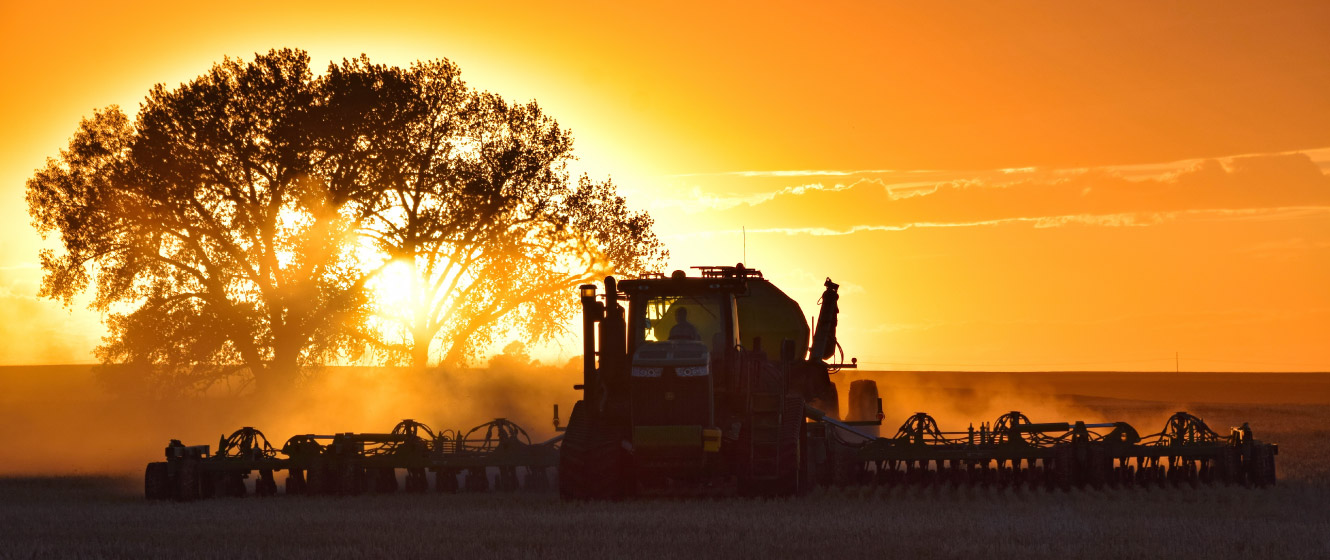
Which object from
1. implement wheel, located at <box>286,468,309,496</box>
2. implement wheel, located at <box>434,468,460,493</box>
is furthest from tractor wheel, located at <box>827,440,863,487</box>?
implement wheel, located at <box>286,468,309,496</box>

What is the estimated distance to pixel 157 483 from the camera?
2173 cm

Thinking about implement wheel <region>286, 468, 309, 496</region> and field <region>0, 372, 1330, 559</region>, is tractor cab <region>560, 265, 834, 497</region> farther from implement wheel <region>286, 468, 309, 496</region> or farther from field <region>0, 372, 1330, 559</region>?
implement wheel <region>286, 468, 309, 496</region>

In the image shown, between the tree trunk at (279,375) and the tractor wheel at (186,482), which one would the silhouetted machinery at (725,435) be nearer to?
the tractor wheel at (186,482)

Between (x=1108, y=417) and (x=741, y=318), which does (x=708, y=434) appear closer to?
(x=741, y=318)

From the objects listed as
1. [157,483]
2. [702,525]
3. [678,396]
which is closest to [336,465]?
[157,483]

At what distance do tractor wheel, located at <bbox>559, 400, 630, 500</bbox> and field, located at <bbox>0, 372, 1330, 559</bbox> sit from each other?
39 cm

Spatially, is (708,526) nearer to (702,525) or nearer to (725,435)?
(702,525)

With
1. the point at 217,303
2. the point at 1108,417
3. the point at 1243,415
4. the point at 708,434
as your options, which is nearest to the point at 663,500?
the point at 708,434

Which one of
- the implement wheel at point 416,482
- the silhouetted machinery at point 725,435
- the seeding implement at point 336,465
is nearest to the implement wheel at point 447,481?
the seeding implement at point 336,465

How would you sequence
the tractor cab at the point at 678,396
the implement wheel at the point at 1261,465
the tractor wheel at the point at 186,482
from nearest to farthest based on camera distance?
the tractor cab at the point at 678,396, the tractor wheel at the point at 186,482, the implement wheel at the point at 1261,465

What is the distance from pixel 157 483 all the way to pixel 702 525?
9400 millimetres

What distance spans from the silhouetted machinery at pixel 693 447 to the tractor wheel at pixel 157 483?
28 mm

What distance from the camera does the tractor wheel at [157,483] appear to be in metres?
21.7

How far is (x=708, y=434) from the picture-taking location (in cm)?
1881
